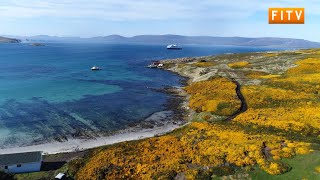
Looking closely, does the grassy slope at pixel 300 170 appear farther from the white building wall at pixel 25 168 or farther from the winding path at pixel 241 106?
the white building wall at pixel 25 168

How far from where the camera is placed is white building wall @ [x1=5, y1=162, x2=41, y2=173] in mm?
45906

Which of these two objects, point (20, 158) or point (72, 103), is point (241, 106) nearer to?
point (72, 103)

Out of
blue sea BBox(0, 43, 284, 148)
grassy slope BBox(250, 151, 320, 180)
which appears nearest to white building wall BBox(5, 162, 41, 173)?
blue sea BBox(0, 43, 284, 148)

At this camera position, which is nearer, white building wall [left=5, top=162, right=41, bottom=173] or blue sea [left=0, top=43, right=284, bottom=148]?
white building wall [left=5, top=162, right=41, bottom=173]

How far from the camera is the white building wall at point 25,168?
45906 millimetres

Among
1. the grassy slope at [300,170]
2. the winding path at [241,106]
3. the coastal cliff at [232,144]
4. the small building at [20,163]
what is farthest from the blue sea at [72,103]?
the grassy slope at [300,170]

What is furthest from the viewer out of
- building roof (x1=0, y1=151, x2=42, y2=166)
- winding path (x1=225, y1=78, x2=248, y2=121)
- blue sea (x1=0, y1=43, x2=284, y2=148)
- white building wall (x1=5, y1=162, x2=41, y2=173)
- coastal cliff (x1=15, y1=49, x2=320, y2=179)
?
winding path (x1=225, y1=78, x2=248, y2=121)

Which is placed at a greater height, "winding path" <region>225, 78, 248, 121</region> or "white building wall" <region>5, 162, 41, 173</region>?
"winding path" <region>225, 78, 248, 121</region>

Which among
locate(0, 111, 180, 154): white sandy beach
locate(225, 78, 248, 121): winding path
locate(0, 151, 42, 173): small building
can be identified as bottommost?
locate(0, 111, 180, 154): white sandy beach

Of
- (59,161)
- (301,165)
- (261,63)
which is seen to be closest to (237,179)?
(301,165)

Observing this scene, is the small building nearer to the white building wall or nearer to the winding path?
the white building wall

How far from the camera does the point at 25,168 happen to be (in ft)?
153

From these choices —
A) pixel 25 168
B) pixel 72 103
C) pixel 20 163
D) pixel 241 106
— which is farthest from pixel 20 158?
pixel 241 106

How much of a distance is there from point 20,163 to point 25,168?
1131 millimetres
